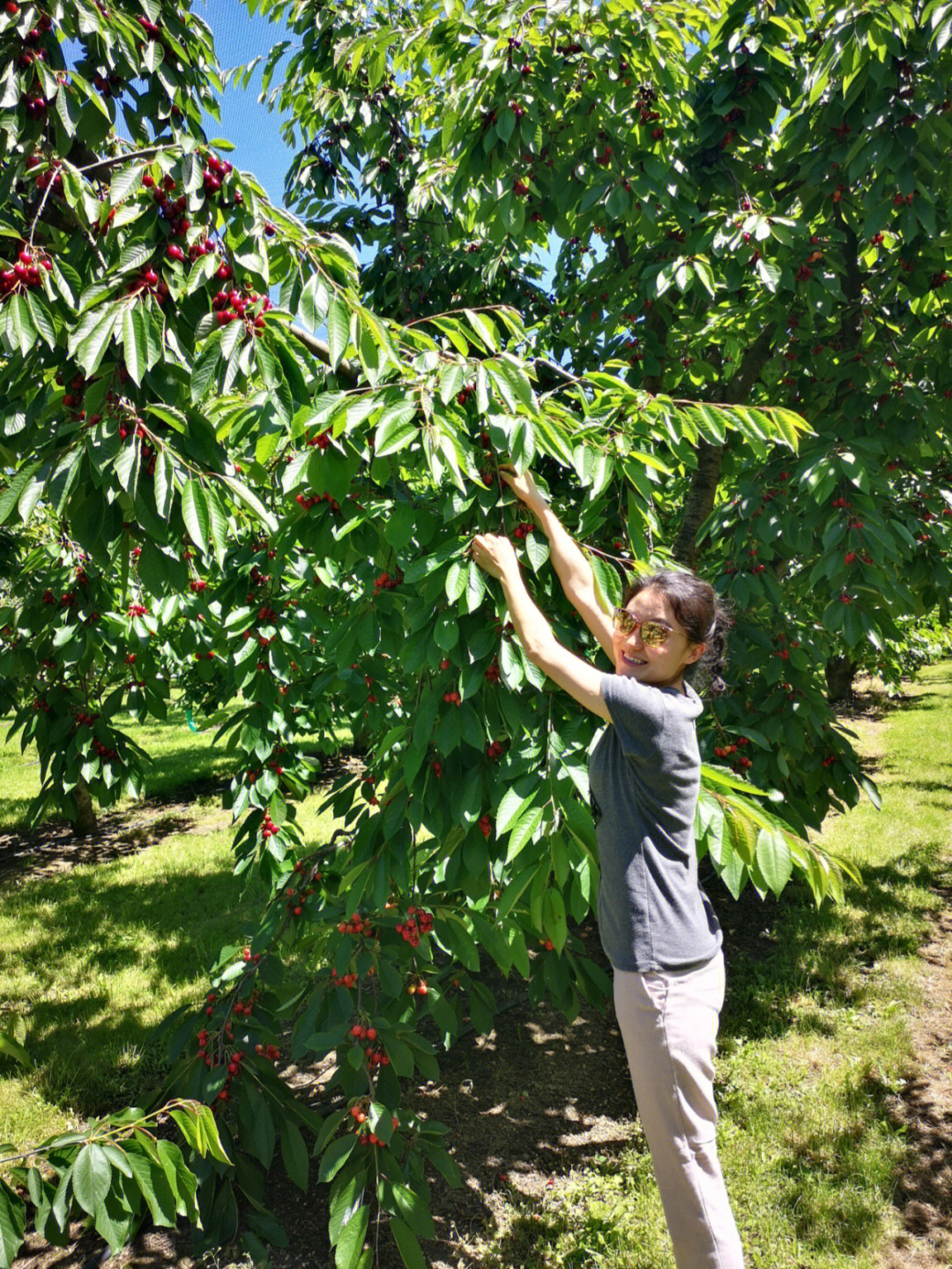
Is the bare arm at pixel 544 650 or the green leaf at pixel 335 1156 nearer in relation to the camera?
the bare arm at pixel 544 650

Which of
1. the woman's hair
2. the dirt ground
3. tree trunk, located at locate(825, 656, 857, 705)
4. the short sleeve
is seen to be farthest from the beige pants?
tree trunk, located at locate(825, 656, 857, 705)

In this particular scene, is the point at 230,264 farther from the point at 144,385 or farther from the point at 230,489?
the point at 230,489

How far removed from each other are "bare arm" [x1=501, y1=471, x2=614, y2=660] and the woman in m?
0.11

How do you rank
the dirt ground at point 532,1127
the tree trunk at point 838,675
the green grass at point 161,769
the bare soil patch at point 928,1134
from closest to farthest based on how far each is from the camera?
the bare soil patch at point 928,1134 < the dirt ground at point 532,1127 < the green grass at point 161,769 < the tree trunk at point 838,675

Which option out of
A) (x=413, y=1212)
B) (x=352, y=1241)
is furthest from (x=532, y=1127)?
(x=352, y=1241)

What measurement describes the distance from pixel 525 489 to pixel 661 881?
0.93 metres

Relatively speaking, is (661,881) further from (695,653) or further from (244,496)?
(244,496)

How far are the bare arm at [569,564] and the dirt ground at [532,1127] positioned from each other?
2.29m

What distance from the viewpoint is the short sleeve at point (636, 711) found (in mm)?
1680

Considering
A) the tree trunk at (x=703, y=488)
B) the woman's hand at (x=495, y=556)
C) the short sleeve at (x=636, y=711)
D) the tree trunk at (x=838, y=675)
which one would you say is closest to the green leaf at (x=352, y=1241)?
the short sleeve at (x=636, y=711)

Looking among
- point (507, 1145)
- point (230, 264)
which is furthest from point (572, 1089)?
point (230, 264)

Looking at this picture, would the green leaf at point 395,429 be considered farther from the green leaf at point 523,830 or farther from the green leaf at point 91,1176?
the green leaf at point 91,1176

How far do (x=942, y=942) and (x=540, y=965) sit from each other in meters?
3.25

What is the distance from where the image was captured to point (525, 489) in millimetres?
1934
